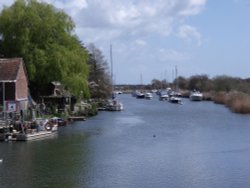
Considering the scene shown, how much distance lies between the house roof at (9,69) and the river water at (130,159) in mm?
7018

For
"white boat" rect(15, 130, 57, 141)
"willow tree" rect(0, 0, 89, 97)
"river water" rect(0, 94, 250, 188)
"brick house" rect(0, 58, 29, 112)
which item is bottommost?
"river water" rect(0, 94, 250, 188)

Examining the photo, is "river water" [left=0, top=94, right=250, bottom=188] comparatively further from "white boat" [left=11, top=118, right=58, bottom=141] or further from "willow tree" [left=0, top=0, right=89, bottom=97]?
"willow tree" [left=0, top=0, right=89, bottom=97]

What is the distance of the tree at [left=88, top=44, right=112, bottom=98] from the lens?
104750 mm

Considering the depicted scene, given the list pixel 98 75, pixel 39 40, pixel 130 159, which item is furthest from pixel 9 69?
pixel 98 75

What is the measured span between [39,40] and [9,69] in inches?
356

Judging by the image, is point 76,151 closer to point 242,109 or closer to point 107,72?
point 242,109

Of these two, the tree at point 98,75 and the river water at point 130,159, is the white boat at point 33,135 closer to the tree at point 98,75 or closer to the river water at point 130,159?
the river water at point 130,159

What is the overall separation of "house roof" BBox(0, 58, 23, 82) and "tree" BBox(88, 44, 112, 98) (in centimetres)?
4843

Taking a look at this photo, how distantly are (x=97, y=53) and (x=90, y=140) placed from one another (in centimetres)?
6501

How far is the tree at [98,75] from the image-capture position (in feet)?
344

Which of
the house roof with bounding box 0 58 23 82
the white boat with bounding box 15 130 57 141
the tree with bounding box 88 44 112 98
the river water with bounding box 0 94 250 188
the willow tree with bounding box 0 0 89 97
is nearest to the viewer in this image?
the river water with bounding box 0 94 250 188

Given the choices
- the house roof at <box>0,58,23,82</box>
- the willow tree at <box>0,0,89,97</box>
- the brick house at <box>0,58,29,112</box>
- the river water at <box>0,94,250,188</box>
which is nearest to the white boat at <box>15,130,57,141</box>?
the river water at <box>0,94,250,188</box>

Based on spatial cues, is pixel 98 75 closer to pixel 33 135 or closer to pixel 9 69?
pixel 9 69

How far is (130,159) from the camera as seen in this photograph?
35812mm
